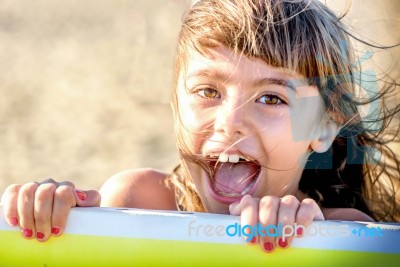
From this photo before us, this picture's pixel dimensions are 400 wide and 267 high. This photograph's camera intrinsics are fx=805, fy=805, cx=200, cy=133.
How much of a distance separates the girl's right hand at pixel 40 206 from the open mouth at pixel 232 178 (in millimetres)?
325

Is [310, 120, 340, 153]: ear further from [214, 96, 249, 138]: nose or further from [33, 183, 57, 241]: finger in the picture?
[33, 183, 57, 241]: finger

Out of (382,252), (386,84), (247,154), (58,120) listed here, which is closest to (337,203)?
(386,84)

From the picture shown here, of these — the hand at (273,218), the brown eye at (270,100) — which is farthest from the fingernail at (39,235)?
the brown eye at (270,100)

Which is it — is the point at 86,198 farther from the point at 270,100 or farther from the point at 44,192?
the point at 270,100

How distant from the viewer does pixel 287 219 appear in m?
1.11

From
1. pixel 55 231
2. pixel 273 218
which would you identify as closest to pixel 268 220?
pixel 273 218

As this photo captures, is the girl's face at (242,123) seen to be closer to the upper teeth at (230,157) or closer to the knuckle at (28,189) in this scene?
the upper teeth at (230,157)

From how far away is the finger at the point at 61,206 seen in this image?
113 cm

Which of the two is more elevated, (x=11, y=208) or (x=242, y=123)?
(x=242, y=123)

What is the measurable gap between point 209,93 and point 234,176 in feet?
0.53

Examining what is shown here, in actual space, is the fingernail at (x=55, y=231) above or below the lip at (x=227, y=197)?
below

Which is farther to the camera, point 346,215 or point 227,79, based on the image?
point 346,215

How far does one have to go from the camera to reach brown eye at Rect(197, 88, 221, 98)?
1.50 metres

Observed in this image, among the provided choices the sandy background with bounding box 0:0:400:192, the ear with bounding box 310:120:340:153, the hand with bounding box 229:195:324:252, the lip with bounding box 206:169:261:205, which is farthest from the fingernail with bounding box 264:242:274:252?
the sandy background with bounding box 0:0:400:192
